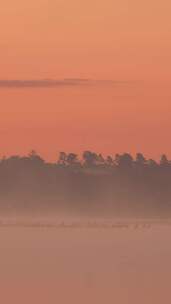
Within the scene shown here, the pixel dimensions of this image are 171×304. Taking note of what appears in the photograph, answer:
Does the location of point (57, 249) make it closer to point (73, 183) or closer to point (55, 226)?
point (55, 226)

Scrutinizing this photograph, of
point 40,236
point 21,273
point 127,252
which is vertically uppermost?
point 40,236

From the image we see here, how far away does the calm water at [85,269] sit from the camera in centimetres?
4000

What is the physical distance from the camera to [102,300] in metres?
39.0

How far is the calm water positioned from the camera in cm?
4000

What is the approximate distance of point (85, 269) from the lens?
51031 mm

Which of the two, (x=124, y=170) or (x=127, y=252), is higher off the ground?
(x=124, y=170)

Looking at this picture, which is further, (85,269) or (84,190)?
(84,190)

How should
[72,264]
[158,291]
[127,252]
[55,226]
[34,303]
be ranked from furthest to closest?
[55,226] → [127,252] → [72,264] → [158,291] → [34,303]

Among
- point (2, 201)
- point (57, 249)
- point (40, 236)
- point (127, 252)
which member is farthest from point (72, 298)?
point (2, 201)

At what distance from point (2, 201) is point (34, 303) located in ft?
287

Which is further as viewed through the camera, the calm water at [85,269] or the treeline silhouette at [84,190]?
the treeline silhouette at [84,190]

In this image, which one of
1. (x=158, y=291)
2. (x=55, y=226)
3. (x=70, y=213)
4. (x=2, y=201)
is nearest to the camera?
(x=158, y=291)

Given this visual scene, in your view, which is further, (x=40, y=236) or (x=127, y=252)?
(x=40, y=236)

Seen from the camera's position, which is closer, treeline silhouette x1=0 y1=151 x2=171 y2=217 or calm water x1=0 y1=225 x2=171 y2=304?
calm water x1=0 y1=225 x2=171 y2=304
